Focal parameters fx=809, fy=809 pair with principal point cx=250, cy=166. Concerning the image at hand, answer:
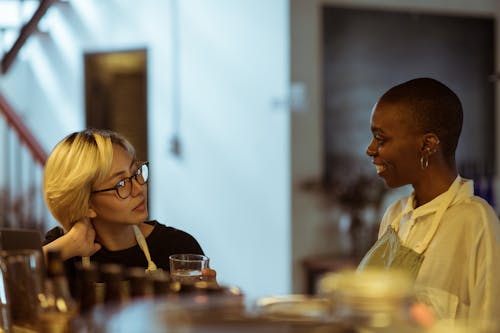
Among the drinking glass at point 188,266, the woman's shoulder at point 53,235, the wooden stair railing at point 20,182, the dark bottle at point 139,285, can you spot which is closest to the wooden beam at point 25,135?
the wooden stair railing at point 20,182

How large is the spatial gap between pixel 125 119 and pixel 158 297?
4.96 m

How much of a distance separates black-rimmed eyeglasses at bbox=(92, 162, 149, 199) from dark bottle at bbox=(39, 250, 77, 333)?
88 centimetres

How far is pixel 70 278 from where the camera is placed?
1.20 metres

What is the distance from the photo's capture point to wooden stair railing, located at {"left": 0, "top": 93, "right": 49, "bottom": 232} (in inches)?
168

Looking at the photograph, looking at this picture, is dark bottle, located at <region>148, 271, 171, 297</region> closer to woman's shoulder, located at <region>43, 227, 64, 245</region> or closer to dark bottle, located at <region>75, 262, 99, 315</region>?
dark bottle, located at <region>75, 262, 99, 315</region>

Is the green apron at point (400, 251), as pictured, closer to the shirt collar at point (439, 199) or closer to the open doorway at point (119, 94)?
the shirt collar at point (439, 199)

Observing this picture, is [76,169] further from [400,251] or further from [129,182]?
[400,251]

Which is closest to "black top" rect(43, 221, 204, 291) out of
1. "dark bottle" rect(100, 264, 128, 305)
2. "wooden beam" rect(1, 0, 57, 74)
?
"dark bottle" rect(100, 264, 128, 305)

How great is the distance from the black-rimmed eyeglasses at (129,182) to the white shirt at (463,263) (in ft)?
2.22

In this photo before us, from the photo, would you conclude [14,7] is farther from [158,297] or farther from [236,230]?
[158,297]

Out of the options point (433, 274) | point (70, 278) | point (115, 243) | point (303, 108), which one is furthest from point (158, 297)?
point (303, 108)

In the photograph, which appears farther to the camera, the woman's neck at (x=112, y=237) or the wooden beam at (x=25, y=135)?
the wooden beam at (x=25, y=135)

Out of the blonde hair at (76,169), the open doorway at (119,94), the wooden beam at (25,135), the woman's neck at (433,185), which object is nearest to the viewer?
the woman's neck at (433,185)

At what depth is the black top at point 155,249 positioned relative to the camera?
201 cm
